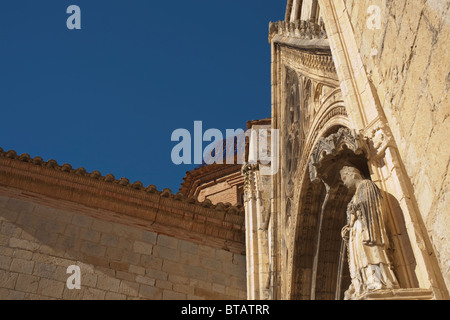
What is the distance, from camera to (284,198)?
8.48m

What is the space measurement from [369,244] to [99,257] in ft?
19.8

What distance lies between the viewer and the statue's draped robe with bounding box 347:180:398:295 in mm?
3918

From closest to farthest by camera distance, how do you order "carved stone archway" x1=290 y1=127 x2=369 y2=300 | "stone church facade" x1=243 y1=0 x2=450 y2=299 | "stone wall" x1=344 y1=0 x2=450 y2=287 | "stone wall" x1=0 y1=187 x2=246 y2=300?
"stone wall" x1=344 y1=0 x2=450 y2=287 < "stone church facade" x1=243 y1=0 x2=450 y2=299 < "carved stone archway" x1=290 y1=127 x2=369 y2=300 < "stone wall" x1=0 y1=187 x2=246 y2=300

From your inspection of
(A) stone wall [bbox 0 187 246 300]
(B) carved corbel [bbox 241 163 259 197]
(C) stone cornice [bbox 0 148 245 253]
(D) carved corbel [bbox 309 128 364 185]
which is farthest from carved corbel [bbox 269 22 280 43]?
(D) carved corbel [bbox 309 128 364 185]

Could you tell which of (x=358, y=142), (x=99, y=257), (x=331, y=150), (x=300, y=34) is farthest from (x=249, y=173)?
(x=358, y=142)

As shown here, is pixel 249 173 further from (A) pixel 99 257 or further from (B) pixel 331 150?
(B) pixel 331 150

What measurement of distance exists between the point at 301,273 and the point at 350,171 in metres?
2.70

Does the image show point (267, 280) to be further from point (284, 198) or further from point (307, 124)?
point (307, 124)

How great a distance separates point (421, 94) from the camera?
4027 mm

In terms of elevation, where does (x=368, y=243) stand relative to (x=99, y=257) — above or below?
below

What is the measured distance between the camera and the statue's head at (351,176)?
16.3 ft

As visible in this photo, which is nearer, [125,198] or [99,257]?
[99,257]

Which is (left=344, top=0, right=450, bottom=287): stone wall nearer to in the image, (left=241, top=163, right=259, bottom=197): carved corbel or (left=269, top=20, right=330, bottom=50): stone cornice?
(left=269, top=20, right=330, bottom=50): stone cornice

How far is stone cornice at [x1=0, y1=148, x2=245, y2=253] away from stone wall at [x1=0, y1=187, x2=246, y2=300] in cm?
14
